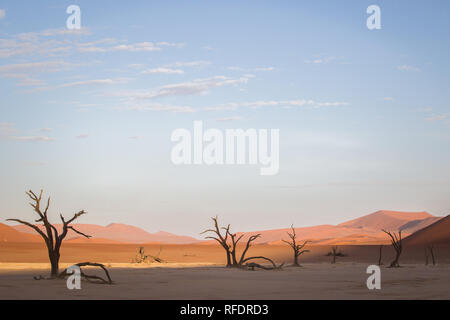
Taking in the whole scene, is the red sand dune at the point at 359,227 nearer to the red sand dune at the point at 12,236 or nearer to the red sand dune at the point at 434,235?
the red sand dune at the point at 12,236

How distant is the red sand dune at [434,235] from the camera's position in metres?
63.1

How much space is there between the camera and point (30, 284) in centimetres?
1803

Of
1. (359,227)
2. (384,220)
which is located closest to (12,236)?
(359,227)

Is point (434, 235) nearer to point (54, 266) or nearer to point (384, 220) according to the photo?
point (54, 266)

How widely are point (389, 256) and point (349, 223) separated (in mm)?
141878

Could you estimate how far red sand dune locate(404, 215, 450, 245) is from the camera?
2485 inches

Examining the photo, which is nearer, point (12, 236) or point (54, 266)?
point (54, 266)

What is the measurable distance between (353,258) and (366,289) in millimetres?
36311

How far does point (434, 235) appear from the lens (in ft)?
214
